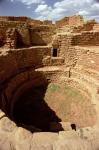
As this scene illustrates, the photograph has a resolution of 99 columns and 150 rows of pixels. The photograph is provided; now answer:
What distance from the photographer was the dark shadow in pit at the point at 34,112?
34.1ft

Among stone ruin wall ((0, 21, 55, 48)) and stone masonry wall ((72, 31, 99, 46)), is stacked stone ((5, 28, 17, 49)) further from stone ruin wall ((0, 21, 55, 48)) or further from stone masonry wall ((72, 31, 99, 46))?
stone masonry wall ((72, 31, 99, 46))

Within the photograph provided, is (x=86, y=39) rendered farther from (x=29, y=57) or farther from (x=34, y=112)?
(x=34, y=112)

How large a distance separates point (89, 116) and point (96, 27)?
417 inches

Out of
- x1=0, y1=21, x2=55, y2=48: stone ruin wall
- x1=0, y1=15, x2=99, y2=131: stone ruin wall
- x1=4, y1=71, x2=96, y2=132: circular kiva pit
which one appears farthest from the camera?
x1=0, y1=21, x2=55, y2=48: stone ruin wall

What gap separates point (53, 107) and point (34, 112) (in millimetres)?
1077

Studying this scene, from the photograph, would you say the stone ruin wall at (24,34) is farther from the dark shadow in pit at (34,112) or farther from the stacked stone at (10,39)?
the dark shadow in pit at (34,112)

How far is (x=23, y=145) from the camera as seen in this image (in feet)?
14.8

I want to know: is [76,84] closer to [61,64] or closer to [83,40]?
[61,64]

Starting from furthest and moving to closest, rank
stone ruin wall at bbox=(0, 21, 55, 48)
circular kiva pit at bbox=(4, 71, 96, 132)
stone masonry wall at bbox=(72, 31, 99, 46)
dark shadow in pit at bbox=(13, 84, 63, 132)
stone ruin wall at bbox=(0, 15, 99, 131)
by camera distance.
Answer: stone ruin wall at bbox=(0, 21, 55, 48) → stone masonry wall at bbox=(72, 31, 99, 46) → stone ruin wall at bbox=(0, 15, 99, 131) → dark shadow in pit at bbox=(13, 84, 63, 132) → circular kiva pit at bbox=(4, 71, 96, 132)

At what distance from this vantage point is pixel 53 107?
1150 centimetres

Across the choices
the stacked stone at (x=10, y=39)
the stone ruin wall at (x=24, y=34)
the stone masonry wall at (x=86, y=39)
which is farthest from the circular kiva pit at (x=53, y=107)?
the stone ruin wall at (x=24, y=34)

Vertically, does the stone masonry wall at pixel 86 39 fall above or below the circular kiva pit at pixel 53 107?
above

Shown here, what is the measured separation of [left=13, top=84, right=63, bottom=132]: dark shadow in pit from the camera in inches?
409

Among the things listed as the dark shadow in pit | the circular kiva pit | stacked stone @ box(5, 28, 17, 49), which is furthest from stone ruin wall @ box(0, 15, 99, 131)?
the dark shadow in pit
